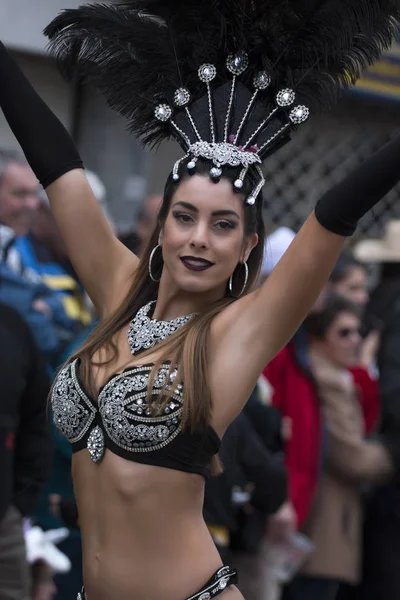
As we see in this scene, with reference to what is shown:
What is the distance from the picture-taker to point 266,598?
16.9ft

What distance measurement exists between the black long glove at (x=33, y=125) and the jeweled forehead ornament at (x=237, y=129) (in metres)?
0.28

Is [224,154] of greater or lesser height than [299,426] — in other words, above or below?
above

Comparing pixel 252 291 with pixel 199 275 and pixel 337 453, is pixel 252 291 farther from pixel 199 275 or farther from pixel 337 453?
pixel 337 453

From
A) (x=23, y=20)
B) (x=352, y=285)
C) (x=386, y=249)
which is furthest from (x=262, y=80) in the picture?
(x=23, y=20)

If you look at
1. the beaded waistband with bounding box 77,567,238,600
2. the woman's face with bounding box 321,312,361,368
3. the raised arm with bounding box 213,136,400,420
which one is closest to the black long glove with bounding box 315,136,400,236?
the raised arm with bounding box 213,136,400,420

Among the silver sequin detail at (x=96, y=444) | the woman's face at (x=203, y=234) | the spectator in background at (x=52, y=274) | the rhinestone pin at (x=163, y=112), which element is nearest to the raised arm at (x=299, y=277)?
the woman's face at (x=203, y=234)

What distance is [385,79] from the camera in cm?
998

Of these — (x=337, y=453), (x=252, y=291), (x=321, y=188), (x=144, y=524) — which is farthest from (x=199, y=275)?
(x=321, y=188)

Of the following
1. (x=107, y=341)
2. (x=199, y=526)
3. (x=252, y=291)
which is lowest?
(x=199, y=526)

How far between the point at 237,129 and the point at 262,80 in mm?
144

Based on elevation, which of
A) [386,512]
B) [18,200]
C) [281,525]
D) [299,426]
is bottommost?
[281,525]

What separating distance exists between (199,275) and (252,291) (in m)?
0.16

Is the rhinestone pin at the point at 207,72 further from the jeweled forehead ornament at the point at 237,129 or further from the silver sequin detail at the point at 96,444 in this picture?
the silver sequin detail at the point at 96,444

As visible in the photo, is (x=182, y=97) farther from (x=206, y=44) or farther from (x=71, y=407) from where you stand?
(x=71, y=407)
